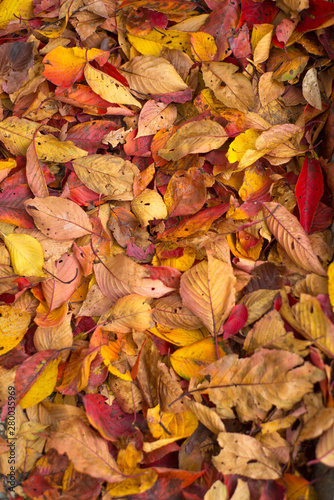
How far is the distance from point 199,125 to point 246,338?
60 centimetres

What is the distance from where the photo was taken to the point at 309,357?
2.89ft

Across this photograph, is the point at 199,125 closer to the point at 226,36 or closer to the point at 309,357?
the point at 226,36

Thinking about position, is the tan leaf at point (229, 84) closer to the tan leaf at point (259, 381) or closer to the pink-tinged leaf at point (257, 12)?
the pink-tinged leaf at point (257, 12)

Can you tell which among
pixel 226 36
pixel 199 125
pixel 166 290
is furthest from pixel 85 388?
pixel 226 36

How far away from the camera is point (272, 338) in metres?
0.91

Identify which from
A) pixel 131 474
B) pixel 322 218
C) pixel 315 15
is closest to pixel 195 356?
pixel 131 474

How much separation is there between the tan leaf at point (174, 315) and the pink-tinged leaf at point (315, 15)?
0.84m

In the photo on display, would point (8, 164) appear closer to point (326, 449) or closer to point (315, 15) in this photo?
point (315, 15)

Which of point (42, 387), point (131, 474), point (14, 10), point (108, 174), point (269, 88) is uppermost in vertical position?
point (14, 10)

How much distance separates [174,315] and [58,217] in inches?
16.3

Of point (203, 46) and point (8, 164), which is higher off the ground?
point (203, 46)

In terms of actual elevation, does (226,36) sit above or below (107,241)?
above

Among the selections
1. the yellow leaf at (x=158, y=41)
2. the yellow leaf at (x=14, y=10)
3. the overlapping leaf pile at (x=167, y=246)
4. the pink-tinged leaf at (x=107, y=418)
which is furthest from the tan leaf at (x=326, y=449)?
the yellow leaf at (x=14, y=10)

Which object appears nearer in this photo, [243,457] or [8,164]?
[243,457]
